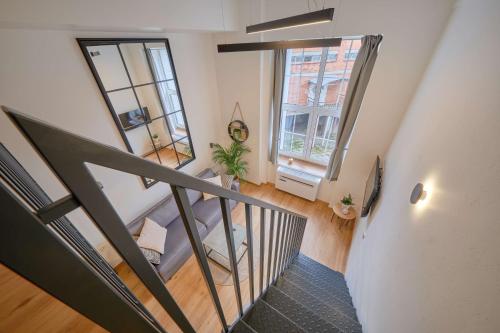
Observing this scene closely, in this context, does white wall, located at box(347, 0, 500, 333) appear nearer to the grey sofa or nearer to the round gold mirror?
the grey sofa

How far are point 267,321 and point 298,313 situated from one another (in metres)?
0.37

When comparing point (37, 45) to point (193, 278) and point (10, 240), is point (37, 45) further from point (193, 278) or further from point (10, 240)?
point (193, 278)

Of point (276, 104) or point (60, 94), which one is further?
point (276, 104)

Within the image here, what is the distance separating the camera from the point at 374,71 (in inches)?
97.3

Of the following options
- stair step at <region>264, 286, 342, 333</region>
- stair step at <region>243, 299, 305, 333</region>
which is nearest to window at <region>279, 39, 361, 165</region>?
stair step at <region>264, 286, 342, 333</region>

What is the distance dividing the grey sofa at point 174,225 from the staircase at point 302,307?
151 centimetres

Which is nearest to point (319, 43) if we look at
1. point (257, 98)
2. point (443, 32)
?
point (443, 32)

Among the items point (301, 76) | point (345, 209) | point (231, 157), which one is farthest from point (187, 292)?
point (301, 76)

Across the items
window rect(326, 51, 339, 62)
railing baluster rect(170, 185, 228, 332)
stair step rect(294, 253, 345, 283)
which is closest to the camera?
railing baluster rect(170, 185, 228, 332)

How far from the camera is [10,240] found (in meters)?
0.26

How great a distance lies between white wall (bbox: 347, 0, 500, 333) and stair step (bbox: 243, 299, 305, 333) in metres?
0.59

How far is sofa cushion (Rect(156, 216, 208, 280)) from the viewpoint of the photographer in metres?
2.61

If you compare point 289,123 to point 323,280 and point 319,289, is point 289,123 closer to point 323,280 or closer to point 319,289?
point 323,280

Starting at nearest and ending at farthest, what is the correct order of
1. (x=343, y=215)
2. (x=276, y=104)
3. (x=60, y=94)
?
(x=60, y=94) → (x=343, y=215) → (x=276, y=104)
